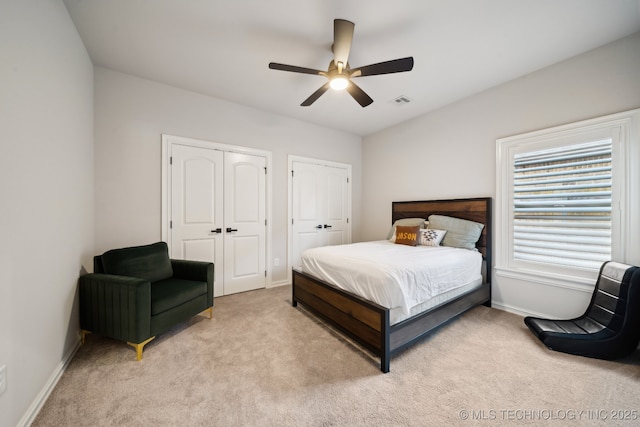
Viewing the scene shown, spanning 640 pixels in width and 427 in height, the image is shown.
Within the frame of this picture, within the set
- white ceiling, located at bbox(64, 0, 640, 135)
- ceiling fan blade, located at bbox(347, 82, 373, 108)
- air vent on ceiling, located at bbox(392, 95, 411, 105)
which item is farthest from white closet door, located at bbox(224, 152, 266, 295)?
air vent on ceiling, located at bbox(392, 95, 411, 105)

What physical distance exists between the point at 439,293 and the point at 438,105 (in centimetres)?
271

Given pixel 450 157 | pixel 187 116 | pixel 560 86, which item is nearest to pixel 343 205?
pixel 450 157

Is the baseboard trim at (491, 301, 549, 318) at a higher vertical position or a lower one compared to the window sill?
lower

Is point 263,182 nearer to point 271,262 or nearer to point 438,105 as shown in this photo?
point 271,262

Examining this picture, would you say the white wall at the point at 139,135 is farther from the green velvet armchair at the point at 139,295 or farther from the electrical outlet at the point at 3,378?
the electrical outlet at the point at 3,378

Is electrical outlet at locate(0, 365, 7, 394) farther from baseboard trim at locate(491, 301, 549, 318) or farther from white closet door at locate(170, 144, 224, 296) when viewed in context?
baseboard trim at locate(491, 301, 549, 318)

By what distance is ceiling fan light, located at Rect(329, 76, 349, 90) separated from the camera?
2018 millimetres

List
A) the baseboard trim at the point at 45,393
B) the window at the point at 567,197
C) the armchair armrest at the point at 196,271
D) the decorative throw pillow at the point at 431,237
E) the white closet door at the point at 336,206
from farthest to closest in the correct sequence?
1. the white closet door at the point at 336,206
2. the decorative throw pillow at the point at 431,237
3. the armchair armrest at the point at 196,271
4. the window at the point at 567,197
5. the baseboard trim at the point at 45,393

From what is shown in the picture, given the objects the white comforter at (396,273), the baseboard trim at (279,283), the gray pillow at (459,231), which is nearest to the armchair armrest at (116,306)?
the white comforter at (396,273)

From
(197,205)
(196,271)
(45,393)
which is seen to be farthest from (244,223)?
(45,393)

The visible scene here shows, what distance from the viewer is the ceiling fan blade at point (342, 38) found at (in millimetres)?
1735

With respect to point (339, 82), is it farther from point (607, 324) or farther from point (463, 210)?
point (607, 324)

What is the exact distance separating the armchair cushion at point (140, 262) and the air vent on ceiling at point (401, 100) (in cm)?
349

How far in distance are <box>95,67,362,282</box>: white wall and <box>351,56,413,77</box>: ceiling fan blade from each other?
6.70 ft
